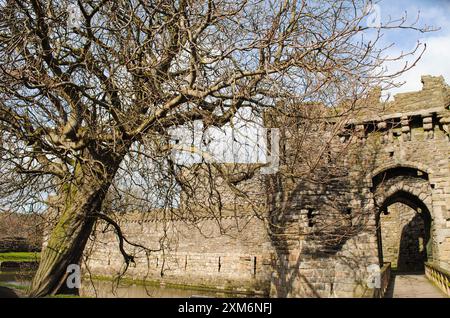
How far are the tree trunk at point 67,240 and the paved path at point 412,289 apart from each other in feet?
25.6

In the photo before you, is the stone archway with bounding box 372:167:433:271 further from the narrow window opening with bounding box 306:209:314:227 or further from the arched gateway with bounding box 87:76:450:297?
the narrow window opening with bounding box 306:209:314:227

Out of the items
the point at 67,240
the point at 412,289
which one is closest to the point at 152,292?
the point at 412,289

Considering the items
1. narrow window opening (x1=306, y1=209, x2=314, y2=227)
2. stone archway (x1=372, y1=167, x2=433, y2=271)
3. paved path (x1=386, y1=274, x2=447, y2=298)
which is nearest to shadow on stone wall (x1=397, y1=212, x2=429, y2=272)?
stone archway (x1=372, y1=167, x2=433, y2=271)

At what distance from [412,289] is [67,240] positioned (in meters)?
9.65

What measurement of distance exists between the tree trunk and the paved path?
7.81 m

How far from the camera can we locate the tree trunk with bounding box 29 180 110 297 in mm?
5602

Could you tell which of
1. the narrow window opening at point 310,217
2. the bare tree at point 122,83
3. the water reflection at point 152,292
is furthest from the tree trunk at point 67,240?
the water reflection at point 152,292

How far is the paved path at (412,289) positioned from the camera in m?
Answer: 9.68

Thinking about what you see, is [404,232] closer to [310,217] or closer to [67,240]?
[310,217]

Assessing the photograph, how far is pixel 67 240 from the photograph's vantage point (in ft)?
18.7

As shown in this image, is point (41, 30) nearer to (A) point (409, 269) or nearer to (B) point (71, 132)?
(B) point (71, 132)

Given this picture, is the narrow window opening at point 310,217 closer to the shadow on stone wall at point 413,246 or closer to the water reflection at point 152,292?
the water reflection at point 152,292

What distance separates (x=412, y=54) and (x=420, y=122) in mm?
9553

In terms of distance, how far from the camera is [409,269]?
→ 1839 cm
